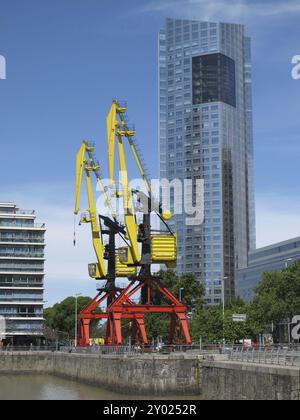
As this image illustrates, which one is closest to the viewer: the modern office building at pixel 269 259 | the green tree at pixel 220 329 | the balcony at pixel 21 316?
the green tree at pixel 220 329

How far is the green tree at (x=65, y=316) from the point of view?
547 ft

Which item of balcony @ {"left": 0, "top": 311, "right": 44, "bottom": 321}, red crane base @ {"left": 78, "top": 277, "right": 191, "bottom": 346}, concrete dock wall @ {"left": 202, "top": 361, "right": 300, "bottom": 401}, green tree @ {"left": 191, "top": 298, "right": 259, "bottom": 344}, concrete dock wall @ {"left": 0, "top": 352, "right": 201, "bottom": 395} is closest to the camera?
concrete dock wall @ {"left": 202, "top": 361, "right": 300, "bottom": 401}

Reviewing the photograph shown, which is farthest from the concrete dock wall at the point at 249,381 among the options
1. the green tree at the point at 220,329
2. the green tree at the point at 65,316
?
the green tree at the point at 65,316

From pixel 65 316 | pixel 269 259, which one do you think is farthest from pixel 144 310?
pixel 269 259

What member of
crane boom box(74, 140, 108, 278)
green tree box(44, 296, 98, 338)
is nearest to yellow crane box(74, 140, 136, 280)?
crane boom box(74, 140, 108, 278)

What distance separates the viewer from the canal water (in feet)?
194

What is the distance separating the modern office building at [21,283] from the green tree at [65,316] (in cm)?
3187

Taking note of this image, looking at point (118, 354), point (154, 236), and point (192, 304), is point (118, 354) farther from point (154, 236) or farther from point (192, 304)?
point (192, 304)

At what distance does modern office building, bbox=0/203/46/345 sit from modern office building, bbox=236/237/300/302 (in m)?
57.5

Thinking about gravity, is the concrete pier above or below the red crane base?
below

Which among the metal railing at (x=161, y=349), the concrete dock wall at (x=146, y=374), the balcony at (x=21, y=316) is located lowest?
the concrete dock wall at (x=146, y=374)

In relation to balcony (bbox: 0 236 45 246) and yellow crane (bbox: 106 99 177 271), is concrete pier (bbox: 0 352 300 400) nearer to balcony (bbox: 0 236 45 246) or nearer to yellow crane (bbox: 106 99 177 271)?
yellow crane (bbox: 106 99 177 271)

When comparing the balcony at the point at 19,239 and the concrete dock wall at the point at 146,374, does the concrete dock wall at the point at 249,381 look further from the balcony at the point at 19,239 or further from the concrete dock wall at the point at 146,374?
the balcony at the point at 19,239

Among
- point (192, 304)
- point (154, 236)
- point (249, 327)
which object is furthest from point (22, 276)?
point (154, 236)
